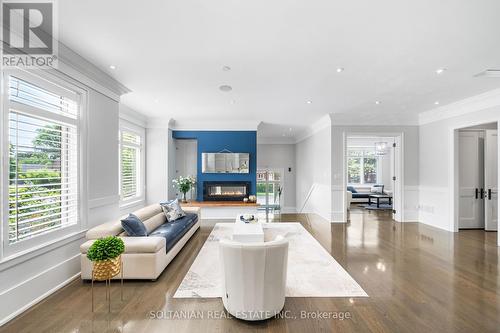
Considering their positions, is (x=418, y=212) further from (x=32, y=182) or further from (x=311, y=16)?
(x=32, y=182)

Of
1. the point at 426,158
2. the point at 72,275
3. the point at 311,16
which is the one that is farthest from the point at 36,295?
the point at 426,158

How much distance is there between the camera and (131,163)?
19.1 ft

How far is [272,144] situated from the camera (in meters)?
9.65

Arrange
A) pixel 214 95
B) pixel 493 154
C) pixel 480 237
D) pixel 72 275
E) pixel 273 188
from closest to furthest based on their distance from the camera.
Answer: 1. pixel 72 275
2. pixel 214 95
3. pixel 480 237
4. pixel 493 154
5. pixel 273 188

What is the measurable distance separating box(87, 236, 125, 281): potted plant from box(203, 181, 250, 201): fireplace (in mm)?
4375

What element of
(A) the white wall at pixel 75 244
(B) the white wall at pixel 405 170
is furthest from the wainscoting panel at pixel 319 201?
(A) the white wall at pixel 75 244

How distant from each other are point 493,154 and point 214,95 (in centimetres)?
642

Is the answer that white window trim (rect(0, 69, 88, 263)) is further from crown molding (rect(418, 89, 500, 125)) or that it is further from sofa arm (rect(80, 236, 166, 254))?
crown molding (rect(418, 89, 500, 125))

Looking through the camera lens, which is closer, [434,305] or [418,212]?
[434,305]

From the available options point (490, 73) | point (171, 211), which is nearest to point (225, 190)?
point (171, 211)

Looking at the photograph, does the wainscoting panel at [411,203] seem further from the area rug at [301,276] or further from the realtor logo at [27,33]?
the realtor logo at [27,33]

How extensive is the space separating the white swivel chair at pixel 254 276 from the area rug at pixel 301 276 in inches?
22.0

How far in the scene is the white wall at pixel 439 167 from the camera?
16.5 ft

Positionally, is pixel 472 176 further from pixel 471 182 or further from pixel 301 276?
pixel 301 276
